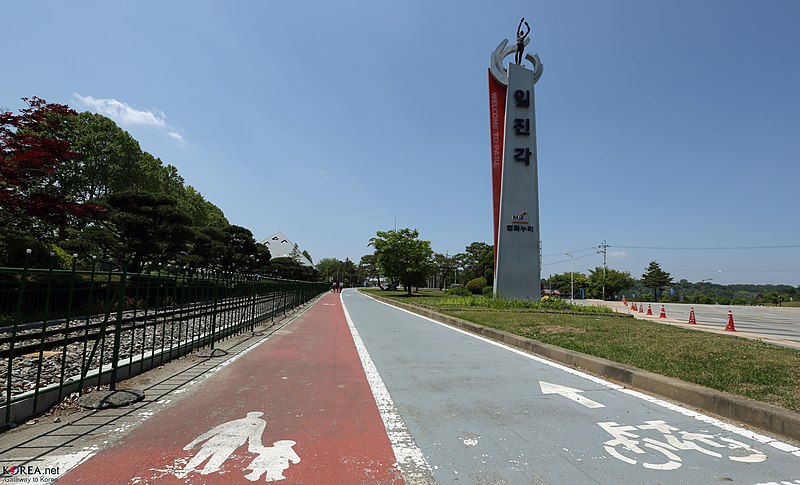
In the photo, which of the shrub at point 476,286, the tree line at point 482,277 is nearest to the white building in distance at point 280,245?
the tree line at point 482,277

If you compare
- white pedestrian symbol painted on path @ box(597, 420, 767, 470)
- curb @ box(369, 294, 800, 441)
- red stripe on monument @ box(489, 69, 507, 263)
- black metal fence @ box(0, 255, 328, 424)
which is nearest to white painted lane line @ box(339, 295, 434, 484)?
white pedestrian symbol painted on path @ box(597, 420, 767, 470)

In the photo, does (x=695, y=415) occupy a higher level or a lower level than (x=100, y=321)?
lower

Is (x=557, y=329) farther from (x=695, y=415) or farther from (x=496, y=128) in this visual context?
(x=496, y=128)

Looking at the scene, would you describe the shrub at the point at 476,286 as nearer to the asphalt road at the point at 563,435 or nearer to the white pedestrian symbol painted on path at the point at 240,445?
the asphalt road at the point at 563,435

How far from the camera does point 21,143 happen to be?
592 inches

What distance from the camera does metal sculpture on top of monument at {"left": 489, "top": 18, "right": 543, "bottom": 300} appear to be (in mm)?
26328

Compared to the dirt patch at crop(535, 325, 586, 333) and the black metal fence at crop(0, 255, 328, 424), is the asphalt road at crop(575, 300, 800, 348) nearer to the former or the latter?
the dirt patch at crop(535, 325, 586, 333)

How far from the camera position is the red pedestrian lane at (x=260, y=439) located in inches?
127

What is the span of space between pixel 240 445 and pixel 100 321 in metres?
6.07

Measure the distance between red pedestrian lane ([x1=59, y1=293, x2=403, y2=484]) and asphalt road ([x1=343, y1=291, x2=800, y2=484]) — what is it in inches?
19.7

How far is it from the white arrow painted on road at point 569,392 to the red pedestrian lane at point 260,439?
8.13ft

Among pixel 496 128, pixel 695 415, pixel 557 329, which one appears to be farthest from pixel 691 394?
pixel 496 128

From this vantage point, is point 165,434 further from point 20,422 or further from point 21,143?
point 21,143

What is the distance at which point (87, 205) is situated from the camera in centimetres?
1858
